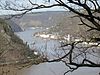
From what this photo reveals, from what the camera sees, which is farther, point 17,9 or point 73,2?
point 17,9

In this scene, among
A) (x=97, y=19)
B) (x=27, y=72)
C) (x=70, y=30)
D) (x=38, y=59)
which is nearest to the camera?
(x=97, y=19)

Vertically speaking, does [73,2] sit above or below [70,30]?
above

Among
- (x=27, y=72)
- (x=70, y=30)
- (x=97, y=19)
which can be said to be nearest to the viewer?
(x=97, y=19)

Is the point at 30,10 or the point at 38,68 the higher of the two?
the point at 30,10

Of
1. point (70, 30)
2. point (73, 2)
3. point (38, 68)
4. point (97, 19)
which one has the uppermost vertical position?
point (73, 2)

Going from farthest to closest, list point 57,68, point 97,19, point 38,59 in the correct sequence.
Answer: point 57,68
point 38,59
point 97,19

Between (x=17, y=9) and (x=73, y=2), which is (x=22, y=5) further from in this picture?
(x=73, y=2)

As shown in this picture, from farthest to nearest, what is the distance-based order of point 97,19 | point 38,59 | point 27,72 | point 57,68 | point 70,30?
point 27,72, point 57,68, point 70,30, point 38,59, point 97,19

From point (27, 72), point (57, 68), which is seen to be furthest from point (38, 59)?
point (27, 72)

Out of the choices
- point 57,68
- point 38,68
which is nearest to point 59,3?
point 57,68

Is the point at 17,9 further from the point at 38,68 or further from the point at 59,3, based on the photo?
the point at 38,68
